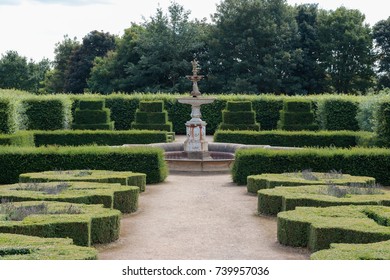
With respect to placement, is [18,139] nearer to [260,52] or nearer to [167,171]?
[167,171]

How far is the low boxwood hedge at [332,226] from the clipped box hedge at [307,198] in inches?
29.9

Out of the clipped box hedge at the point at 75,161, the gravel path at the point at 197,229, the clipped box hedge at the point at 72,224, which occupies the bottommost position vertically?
the gravel path at the point at 197,229

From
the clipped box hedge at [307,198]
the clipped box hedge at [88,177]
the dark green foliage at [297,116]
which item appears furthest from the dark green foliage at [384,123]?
the dark green foliage at [297,116]

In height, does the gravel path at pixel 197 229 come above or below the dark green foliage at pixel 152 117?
below

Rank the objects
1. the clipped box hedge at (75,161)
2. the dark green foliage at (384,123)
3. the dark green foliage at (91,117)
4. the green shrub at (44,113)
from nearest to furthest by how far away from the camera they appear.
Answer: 1. the clipped box hedge at (75,161)
2. the dark green foliage at (384,123)
3. the green shrub at (44,113)
4. the dark green foliage at (91,117)

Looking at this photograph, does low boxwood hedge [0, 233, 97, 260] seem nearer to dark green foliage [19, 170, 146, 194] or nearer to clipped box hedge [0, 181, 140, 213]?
clipped box hedge [0, 181, 140, 213]

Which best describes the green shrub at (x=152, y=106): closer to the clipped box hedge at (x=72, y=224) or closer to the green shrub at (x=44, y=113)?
the green shrub at (x=44, y=113)

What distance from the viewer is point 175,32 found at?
2192 inches

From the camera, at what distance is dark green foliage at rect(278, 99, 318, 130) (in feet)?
116

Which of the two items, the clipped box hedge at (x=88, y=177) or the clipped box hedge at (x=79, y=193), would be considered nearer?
the clipped box hedge at (x=79, y=193)

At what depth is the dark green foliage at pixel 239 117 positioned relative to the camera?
34.8 metres

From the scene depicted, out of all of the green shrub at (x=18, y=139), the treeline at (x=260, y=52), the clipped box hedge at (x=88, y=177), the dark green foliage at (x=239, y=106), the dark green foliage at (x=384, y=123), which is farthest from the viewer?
the treeline at (x=260, y=52)

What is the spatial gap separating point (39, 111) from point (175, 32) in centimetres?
2153
